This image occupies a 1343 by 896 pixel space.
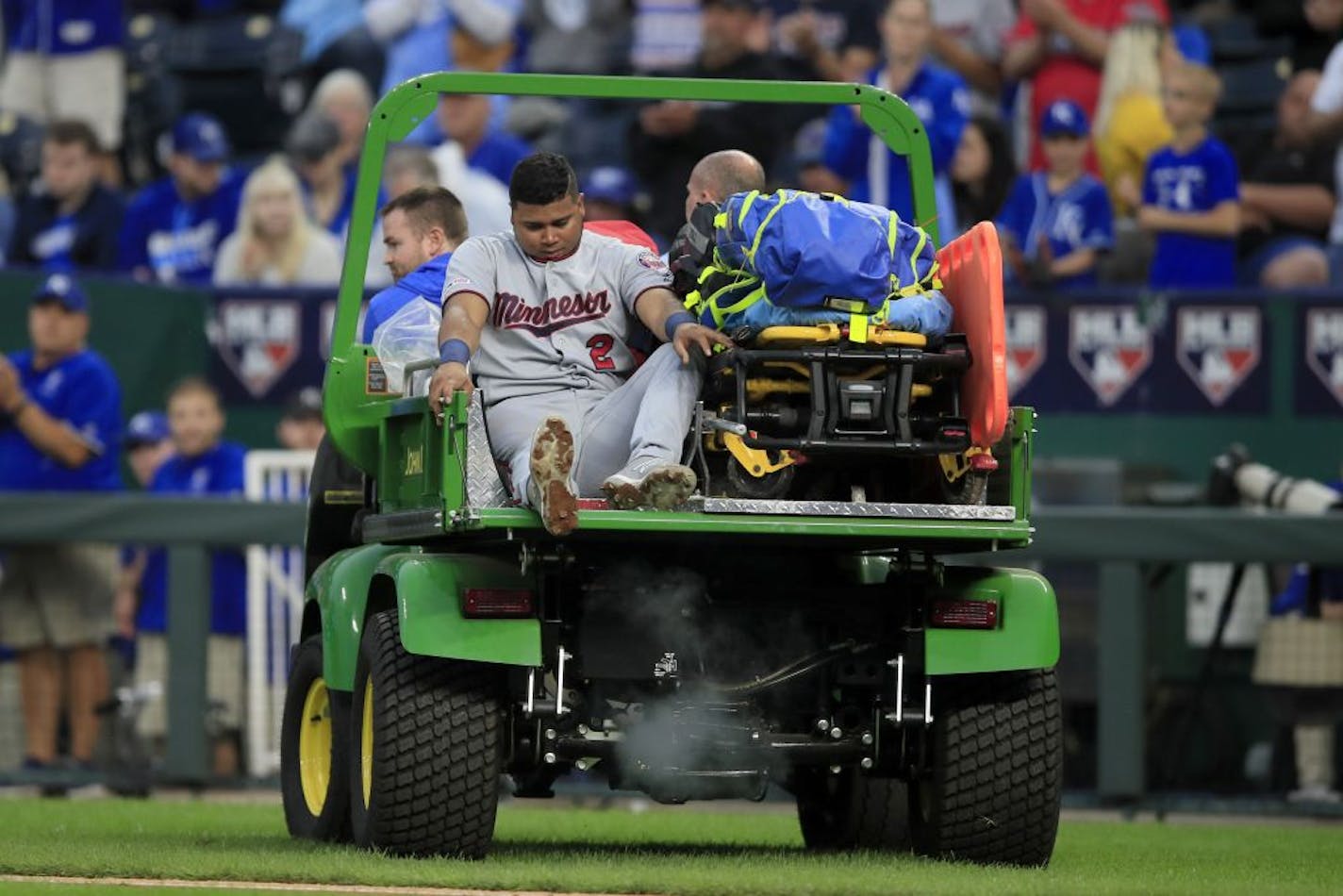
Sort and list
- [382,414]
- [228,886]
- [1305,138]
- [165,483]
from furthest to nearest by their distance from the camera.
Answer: [1305,138] → [165,483] → [382,414] → [228,886]

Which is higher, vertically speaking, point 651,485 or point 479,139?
→ point 479,139

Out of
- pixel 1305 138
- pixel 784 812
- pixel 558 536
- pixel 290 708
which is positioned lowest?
pixel 784 812

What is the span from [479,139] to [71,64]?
4351 millimetres

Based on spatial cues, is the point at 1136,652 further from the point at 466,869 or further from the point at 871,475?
the point at 466,869

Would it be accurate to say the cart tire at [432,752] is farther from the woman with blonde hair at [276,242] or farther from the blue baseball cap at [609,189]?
the woman with blonde hair at [276,242]

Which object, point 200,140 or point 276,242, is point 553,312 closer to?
point 276,242

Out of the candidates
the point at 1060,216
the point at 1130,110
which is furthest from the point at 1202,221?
the point at 1130,110

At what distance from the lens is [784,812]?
42.8 feet

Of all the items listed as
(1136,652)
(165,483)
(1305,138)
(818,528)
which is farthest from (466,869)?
(1305,138)

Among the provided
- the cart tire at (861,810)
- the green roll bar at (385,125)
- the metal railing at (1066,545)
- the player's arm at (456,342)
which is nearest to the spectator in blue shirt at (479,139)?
the metal railing at (1066,545)

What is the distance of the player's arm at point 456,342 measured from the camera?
26.3ft

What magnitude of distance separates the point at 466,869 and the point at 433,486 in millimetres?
1117

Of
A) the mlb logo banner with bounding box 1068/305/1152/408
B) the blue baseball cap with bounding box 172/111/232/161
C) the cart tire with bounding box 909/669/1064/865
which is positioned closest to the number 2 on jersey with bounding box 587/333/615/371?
the cart tire with bounding box 909/669/1064/865

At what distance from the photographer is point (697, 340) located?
7965 millimetres
